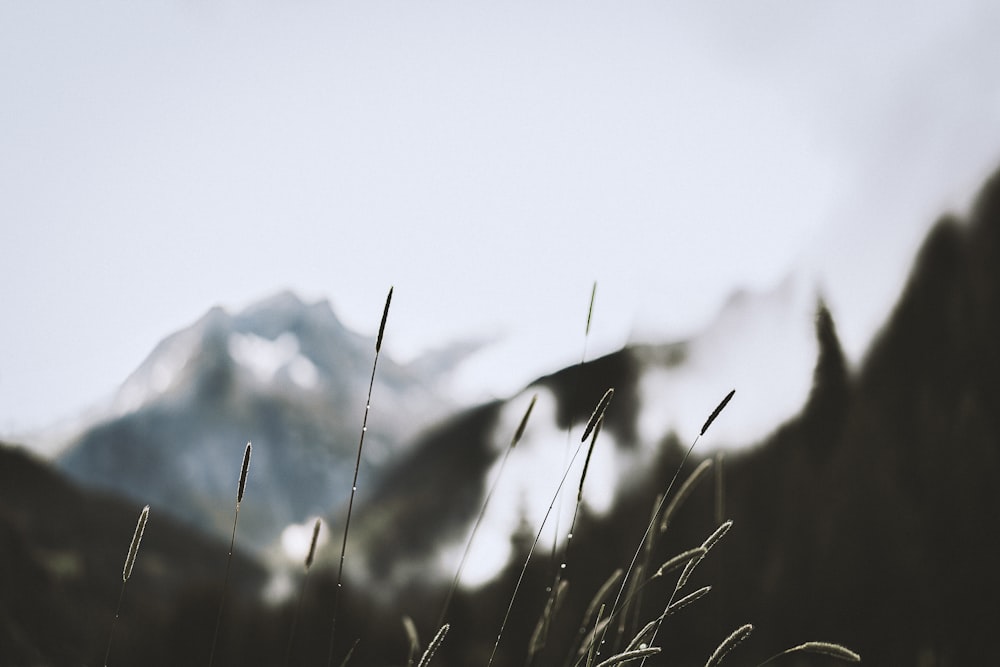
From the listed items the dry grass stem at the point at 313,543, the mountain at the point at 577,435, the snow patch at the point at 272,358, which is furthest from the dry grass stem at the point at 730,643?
the snow patch at the point at 272,358

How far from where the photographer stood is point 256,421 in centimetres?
309

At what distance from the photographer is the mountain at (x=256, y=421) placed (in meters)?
2.43

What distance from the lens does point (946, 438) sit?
1.59m

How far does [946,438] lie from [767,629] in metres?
0.74

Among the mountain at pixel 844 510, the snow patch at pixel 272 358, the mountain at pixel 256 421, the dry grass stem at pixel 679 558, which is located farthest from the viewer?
the snow patch at pixel 272 358

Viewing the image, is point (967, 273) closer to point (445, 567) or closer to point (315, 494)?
point (445, 567)

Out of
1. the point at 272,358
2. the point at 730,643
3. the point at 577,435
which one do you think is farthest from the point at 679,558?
the point at 272,358

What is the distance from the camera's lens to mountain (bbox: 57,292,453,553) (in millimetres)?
2432

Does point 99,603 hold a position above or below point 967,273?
above

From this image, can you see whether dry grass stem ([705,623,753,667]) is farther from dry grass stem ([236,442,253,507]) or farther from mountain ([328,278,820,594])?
mountain ([328,278,820,594])

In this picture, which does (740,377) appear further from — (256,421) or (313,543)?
(256,421)

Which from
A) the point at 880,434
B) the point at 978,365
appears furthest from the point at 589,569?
the point at 978,365

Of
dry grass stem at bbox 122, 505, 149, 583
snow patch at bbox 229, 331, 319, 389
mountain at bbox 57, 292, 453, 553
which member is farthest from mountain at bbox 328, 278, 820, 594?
dry grass stem at bbox 122, 505, 149, 583

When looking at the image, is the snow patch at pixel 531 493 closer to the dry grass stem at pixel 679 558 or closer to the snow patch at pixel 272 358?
the dry grass stem at pixel 679 558
